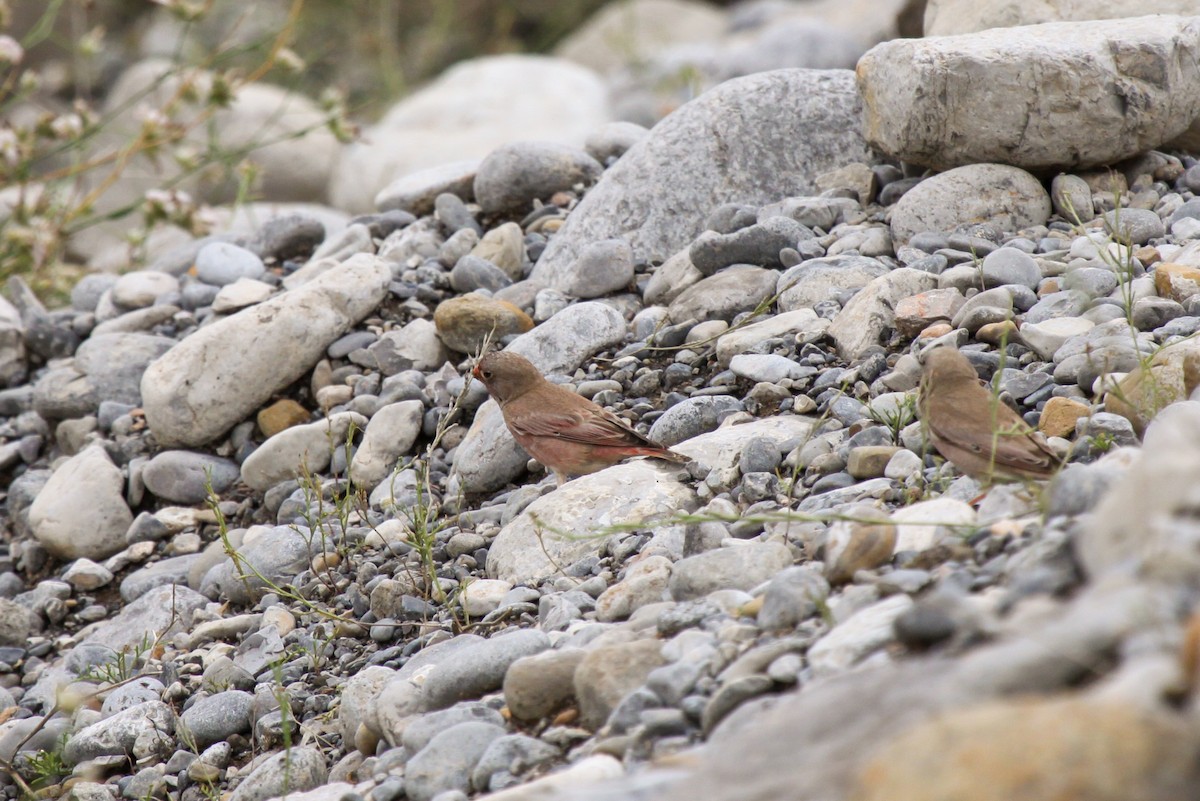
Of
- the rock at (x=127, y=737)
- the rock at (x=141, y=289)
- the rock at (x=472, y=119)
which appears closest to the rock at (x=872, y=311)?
the rock at (x=127, y=737)

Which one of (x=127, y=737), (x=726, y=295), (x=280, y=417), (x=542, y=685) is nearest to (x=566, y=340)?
(x=726, y=295)

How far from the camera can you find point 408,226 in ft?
20.2

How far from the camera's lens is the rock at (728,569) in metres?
3.20

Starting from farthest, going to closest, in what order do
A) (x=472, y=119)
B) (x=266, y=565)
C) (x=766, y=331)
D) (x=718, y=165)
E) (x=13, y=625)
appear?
(x=472, y=119) < (x=718, y=165) < (x=13, y=625) < (x=766, y=331) < (x=266, y=565)

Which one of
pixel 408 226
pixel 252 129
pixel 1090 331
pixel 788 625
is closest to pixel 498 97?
pixel 252 129

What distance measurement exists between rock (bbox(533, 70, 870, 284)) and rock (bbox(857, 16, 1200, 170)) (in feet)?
1.84

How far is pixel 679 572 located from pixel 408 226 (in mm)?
3351

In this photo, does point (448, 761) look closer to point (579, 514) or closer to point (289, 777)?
point (289, 777)

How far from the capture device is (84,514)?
5184 millimetres

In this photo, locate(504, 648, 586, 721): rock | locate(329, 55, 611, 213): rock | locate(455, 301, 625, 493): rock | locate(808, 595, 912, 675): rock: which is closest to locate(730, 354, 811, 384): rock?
locate(455, 301, 625, 493): rock

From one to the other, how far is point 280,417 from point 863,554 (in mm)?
3111

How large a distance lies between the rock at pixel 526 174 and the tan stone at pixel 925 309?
224 centimetres

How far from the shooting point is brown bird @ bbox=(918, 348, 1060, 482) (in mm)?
3326

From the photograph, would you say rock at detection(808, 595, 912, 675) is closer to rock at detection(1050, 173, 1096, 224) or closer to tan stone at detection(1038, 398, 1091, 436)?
tan stone at detection(1038, 398, 1091, 436)
